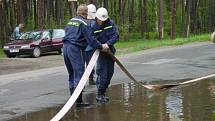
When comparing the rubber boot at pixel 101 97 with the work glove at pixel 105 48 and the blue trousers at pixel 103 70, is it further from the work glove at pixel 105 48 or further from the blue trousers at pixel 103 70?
the work glove at pixel 105 48

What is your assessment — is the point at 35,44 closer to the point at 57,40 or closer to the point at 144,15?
the point at 57,40

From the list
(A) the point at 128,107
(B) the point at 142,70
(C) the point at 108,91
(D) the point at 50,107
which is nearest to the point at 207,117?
(A) the point at 128,107

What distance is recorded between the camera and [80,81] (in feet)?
31.3

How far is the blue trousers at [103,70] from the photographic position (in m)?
10.2

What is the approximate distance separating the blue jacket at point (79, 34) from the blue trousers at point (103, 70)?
44 cm

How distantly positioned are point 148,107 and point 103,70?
137 centimetres

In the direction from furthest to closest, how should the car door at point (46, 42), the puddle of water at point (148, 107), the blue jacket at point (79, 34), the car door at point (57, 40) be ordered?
the car door at point (57, 40) → the car door at point (46, 42) → the blue jacket at point (79, 34) → the puddle of water at point (148, 107)

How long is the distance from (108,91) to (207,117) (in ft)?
13.2

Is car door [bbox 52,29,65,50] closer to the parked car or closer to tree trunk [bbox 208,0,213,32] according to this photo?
the parked car

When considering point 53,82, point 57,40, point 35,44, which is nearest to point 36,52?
point 35,44

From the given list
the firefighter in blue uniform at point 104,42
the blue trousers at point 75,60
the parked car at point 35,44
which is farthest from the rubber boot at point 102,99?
the parked car at point 35,44

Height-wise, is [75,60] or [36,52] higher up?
[75,60]

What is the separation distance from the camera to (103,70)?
33.4ft

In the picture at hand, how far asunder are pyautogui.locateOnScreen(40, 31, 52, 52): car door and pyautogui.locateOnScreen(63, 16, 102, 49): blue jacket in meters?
18.8
